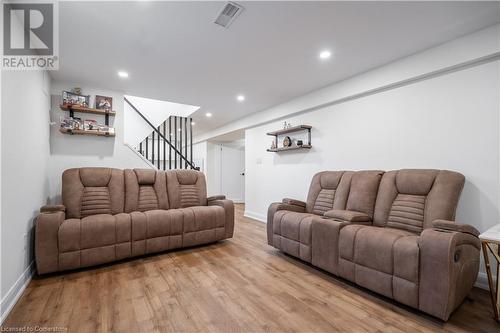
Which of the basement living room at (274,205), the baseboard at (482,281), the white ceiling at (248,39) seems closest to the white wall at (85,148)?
the basement living room at (274,205)

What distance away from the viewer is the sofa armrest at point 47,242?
236cm

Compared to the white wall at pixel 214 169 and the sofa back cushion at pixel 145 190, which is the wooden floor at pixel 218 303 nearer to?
the sofa back cushion at pixel 145 190

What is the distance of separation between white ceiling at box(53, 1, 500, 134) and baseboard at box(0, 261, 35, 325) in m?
2.35

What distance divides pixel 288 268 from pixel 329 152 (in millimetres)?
1958

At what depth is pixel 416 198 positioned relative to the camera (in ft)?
7.82

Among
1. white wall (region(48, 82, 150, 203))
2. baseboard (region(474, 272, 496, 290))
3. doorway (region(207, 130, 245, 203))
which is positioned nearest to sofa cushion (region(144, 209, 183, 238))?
white wall (region(48, 82, 150, 203))

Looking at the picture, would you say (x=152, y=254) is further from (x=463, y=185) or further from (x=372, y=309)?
(x=463, y=185)

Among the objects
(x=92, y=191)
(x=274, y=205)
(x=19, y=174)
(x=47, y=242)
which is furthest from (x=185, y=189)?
(x=19, y=174)

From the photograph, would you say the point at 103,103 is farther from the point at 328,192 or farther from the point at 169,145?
the point at 328,192

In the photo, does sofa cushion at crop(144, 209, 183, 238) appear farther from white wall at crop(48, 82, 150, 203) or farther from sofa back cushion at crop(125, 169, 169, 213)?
white wall at crop(48, 82, 150, 203)

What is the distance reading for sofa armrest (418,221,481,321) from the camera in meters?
1.63

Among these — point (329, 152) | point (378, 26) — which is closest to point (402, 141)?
point (329, 152)

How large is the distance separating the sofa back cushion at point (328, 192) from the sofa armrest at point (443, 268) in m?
1.22

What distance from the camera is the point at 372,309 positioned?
6.15 ft
